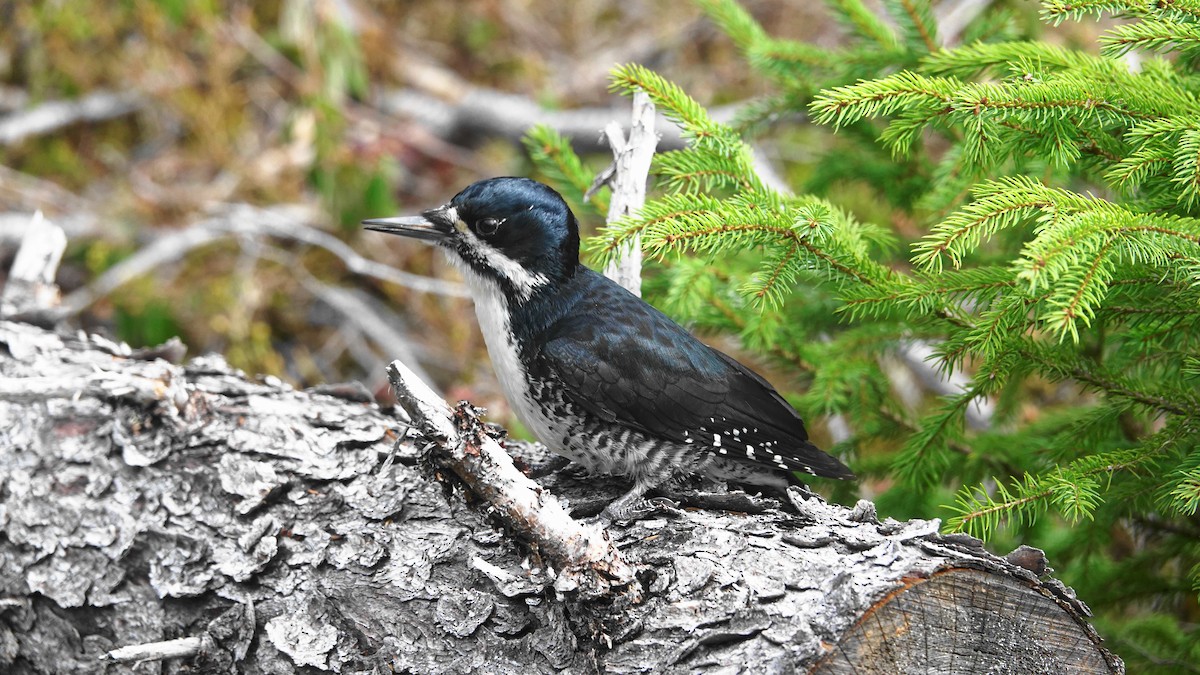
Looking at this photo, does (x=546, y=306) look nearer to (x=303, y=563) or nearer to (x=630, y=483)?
(x=630, y=483)

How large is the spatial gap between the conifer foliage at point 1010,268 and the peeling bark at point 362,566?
17.5 inches

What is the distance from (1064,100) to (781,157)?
471cm

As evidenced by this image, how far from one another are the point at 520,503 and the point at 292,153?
5.11 metres

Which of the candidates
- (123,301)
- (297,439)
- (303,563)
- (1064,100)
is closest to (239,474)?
(297,439)

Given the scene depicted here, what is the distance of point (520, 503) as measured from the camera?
2420 mm

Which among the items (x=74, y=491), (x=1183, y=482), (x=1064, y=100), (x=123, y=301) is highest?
(x=1064, y=100)

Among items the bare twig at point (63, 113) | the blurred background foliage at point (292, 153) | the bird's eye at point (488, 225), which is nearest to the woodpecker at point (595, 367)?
the bird's eye at point (488, 225)

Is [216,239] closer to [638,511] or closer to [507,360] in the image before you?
[507,360]

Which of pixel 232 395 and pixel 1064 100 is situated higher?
pixel 1064 100

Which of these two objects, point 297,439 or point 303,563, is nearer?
point 303,563

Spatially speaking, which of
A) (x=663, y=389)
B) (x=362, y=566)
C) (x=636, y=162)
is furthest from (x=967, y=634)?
(x=636, y=162)

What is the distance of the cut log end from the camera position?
2.17m

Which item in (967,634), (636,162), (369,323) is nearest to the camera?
(967,634)

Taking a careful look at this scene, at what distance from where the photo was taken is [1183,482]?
96.3 inches
